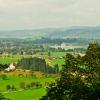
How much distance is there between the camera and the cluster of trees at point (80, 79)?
23203mm

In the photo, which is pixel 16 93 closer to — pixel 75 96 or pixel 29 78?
pixel 29 78

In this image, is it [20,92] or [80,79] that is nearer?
[80,79]

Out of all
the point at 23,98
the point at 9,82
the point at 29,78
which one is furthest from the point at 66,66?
the point at 29,78

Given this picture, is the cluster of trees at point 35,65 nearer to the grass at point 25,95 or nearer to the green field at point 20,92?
the green field at point 20,92

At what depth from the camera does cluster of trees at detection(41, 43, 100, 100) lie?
23.2 m

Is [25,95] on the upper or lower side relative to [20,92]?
upper

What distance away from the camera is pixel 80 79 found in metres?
23.7

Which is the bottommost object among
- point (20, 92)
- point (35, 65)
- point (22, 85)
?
point (20, 92)

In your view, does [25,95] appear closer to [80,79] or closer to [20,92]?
[20,92]

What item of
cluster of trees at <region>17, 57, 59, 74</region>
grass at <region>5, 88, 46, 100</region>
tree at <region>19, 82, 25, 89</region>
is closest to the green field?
grass at <region>5, 88, 46, 100</region>

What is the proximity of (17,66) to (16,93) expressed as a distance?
57.7m

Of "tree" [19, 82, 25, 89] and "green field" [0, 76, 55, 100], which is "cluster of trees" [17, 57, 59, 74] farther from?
"tree" [19, 82, 25, 89]

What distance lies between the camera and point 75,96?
76.6ft

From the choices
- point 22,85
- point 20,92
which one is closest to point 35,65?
point 22,85
